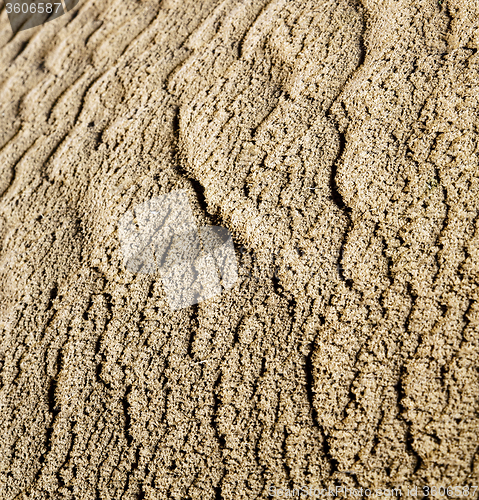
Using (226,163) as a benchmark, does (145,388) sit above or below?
below

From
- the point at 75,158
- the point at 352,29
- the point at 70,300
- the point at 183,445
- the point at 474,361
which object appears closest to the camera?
the point at 474,361

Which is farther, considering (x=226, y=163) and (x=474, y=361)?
(x=226, y=163)

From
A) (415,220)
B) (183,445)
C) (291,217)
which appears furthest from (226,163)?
(183,445)

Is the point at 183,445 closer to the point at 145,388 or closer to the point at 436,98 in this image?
the point at 145,388

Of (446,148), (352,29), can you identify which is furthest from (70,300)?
(352,29)

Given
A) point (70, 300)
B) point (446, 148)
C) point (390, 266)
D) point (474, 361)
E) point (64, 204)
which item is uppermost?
point (64, 204)

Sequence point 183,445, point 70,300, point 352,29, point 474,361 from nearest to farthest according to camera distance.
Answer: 1. point 474,361
2. point 183,445
3. point 70,300
4. point 352,29
